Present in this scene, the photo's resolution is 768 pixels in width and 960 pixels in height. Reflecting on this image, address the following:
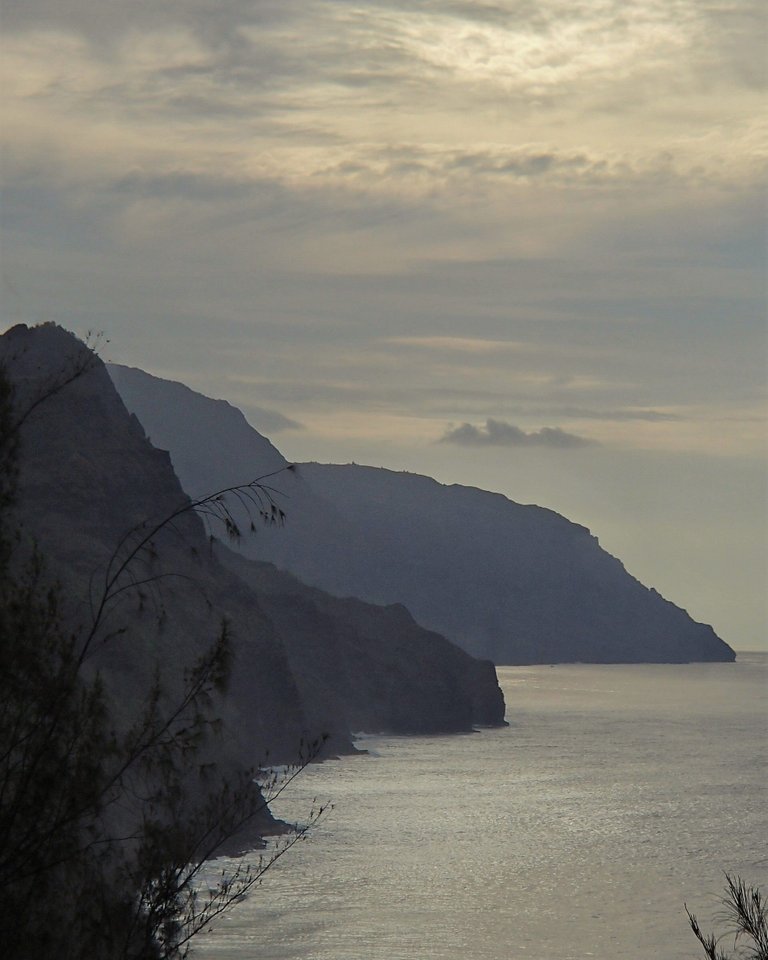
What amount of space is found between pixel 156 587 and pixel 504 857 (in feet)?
91.9

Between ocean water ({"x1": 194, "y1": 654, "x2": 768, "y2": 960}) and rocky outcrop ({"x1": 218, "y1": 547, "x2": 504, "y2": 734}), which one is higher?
rocky outcrop ({"x1": 218, "y1": 547, "x2": 504, "y2": 734})

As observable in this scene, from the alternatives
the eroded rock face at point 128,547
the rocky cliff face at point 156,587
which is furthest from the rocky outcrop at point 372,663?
the eroded rock face at point 128,547

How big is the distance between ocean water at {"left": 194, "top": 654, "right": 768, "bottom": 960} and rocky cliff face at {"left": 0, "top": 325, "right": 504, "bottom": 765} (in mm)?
7553

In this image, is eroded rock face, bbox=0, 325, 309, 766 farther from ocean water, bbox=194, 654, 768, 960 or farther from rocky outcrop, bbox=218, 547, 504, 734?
rocky outcrop, bbox=218, 547, 504, 734

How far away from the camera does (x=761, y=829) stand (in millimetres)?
85062

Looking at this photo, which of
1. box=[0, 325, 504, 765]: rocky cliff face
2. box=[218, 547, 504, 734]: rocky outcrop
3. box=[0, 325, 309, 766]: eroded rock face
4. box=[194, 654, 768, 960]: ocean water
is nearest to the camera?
box=[194, 654, 768, 960]: ocean water

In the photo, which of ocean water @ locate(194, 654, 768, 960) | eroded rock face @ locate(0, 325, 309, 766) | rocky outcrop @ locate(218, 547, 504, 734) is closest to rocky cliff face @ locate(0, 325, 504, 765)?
eroded rock face @ locate(0, 325, 309, 766)

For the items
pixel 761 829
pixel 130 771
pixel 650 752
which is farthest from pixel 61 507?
pixel 650 752

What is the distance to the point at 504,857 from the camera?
74.1m

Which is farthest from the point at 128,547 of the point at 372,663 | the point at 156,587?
the point at 372,663

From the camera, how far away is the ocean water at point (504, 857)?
5300 centimetres

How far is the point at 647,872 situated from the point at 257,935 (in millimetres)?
26794

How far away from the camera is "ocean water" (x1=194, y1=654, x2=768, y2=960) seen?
5300 centimetres

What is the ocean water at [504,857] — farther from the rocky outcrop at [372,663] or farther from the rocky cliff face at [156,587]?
the rocky outcrop at [372,663]
